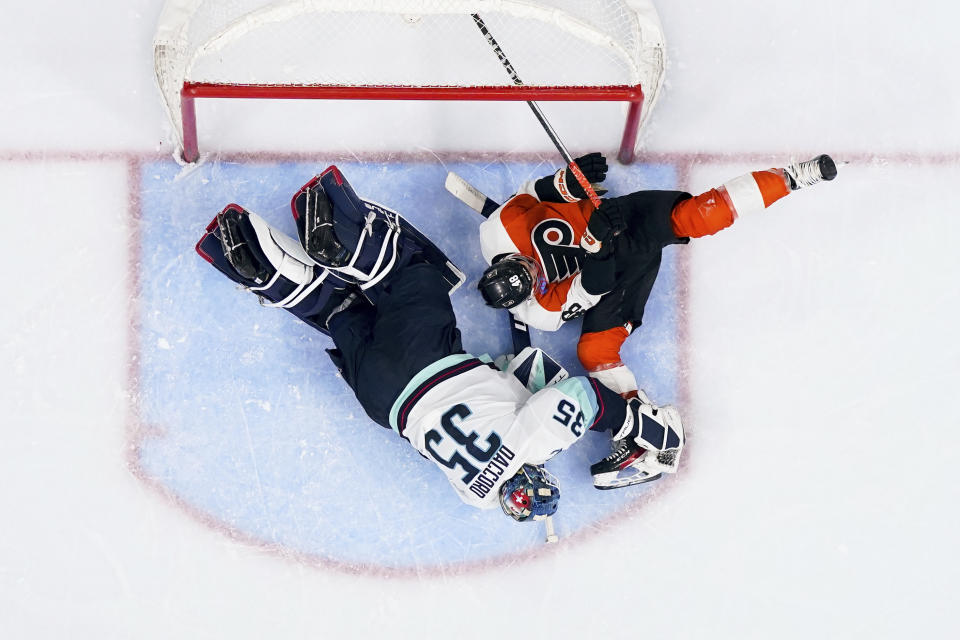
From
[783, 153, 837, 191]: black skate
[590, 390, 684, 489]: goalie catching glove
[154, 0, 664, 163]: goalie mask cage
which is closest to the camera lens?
[783, 153, 837, 191]: black skate

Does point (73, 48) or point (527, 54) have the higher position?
point (527, 54)

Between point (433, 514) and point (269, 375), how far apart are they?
2.75 ft

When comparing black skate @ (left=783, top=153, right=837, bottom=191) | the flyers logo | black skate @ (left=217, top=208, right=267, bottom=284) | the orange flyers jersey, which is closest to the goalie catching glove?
the orange flyers jersey

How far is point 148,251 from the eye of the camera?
3.53 meters

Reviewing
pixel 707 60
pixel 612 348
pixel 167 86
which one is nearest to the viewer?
pixel 167 86

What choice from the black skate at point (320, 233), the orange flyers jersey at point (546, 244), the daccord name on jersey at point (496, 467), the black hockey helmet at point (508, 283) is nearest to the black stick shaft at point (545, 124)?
the orange flyers jersey at point (546, 244)

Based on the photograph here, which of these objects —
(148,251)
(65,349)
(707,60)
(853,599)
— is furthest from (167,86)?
(853,599)

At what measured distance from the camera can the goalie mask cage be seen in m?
3.22

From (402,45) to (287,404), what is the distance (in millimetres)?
1482

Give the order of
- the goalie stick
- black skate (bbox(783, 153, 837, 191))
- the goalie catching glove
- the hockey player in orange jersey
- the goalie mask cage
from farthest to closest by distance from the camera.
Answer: the goalie stick → the goalie catching glove → the goalie mask cage → the hockey player in orange jersey → black skate (bbox(783, 153, 837, 191))

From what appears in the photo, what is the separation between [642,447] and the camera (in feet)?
11.1

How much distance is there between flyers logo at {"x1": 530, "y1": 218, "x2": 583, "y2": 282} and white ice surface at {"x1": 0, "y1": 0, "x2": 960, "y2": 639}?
1.50 feet

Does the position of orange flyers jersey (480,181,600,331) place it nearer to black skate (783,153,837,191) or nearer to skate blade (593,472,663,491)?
skate blade (593,472,663,491)

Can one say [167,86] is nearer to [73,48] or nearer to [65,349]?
[73,48]
